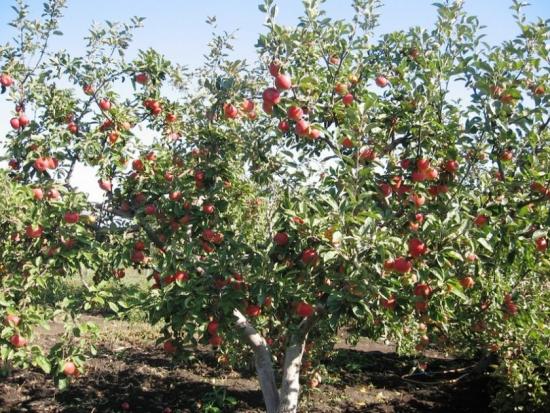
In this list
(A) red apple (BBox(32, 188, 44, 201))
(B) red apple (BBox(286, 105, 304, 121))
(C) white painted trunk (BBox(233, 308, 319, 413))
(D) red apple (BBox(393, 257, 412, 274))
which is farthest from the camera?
(C) white painted trunk (BBox(233, 308, 319, 413))

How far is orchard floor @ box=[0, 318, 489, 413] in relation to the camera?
20.0ft

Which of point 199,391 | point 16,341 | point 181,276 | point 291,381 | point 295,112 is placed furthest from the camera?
point 199,391

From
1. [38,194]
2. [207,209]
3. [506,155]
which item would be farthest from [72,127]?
[506,155]

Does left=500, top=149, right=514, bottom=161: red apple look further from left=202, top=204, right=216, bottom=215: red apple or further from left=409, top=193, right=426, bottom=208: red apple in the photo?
left=202, top=204, right=216, bottom=215: red apple

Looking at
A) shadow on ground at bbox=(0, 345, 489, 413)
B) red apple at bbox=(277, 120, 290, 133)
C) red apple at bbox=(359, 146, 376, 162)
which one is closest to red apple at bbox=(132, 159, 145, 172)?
red apple at bbox=(277, 120, 290, 133)

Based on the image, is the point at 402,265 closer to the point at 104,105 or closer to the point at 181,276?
the point at 181,276

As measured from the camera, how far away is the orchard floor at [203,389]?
6.09 metres

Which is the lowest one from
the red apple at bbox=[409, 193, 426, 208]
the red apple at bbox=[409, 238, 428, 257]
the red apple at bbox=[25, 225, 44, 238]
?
the red apple at bbox=[409, 238, 428, 257]

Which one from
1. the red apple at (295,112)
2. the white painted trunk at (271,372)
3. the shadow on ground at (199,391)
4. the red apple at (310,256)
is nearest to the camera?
the red apple at (310,256)

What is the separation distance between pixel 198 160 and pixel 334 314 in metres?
2.15

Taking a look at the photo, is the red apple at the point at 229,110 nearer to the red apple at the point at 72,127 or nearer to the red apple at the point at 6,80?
the red apple at the point at 72,127

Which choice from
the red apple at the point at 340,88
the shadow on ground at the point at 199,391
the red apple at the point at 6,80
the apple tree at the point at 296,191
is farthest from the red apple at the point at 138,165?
the shadow on ground at the point at 199,391

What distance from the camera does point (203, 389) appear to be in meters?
6.84

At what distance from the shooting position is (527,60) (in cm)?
362
